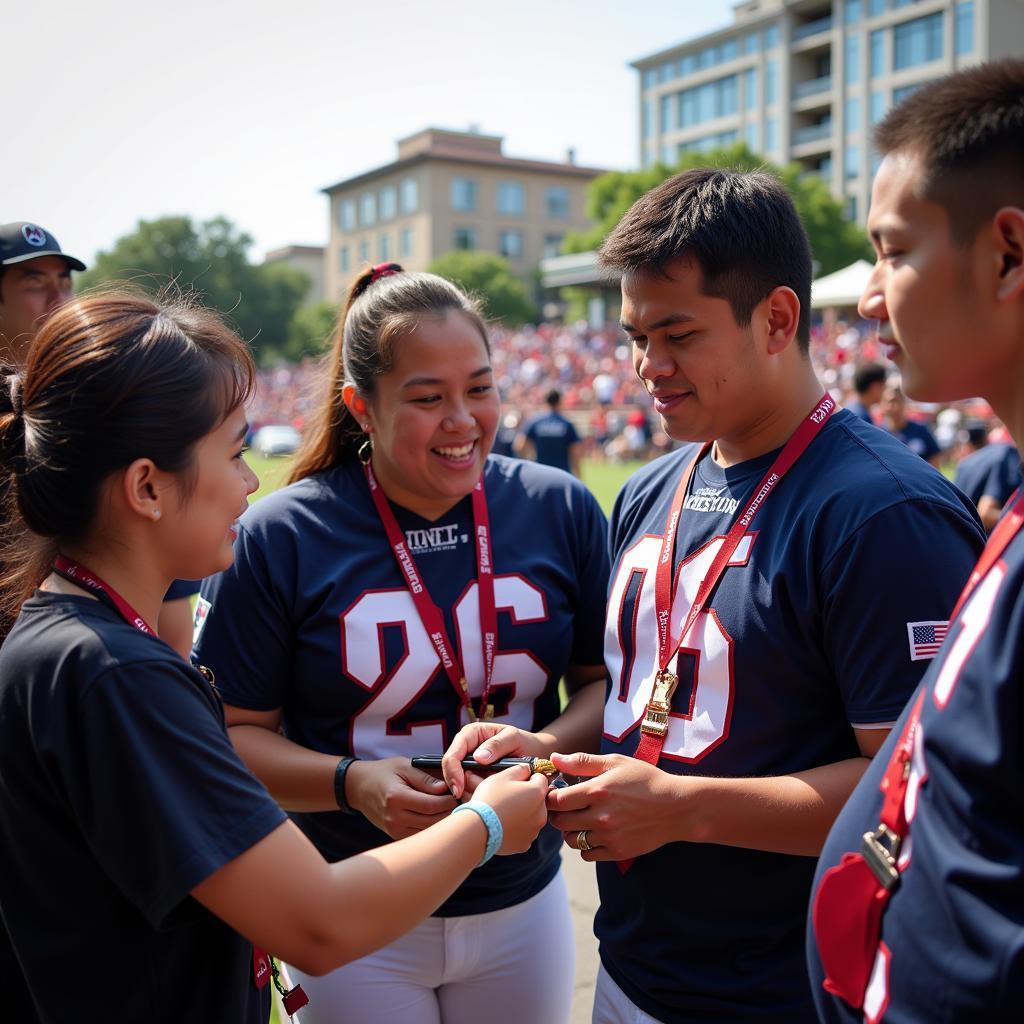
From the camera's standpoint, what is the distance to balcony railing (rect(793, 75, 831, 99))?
6794cm

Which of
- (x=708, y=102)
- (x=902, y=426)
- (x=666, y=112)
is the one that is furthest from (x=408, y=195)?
(x=902, y=426)

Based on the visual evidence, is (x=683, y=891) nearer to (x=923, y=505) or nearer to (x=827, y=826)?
→ (x=827, y=826)

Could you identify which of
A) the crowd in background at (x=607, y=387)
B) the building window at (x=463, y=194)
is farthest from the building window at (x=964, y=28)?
the building window at (x=463, y=194)

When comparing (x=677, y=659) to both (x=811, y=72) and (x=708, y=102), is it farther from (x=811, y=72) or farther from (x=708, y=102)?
(x=708, y=102)

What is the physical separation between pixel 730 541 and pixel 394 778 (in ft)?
3.20

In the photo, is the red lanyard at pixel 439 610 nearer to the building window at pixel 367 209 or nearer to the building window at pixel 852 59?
the building window at pixel 852 59

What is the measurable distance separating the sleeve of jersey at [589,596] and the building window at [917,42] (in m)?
70.5

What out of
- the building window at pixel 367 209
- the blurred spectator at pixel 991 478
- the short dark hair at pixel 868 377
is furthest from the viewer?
the building window at pixel 367 209

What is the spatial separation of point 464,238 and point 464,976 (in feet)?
285

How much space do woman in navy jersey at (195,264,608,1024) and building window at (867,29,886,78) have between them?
72691mm

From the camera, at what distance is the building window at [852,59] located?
65.6m

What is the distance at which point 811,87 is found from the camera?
69.1 metres

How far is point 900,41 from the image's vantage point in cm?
6347

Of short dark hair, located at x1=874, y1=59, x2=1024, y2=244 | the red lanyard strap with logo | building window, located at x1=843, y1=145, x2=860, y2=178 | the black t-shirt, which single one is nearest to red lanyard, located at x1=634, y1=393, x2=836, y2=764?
the red lanyard strap with logo
